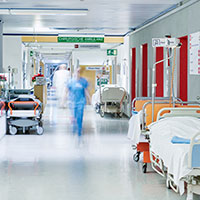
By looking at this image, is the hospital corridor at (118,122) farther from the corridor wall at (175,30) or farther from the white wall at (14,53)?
the white wall at (14,53)

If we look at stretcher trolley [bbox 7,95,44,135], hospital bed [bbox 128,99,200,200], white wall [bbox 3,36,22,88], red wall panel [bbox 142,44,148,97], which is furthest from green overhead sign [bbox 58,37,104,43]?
hospital bed [bbox 128,99,200,200]

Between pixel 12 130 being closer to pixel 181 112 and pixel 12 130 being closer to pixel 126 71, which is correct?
pixel 181 112

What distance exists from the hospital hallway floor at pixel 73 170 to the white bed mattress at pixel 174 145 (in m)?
0.60

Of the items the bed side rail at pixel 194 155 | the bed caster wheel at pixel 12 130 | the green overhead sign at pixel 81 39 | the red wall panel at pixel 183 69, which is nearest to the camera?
the bed side rail at pixel 194 155

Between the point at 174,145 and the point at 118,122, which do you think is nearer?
the point at 174,145

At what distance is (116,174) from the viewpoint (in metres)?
6.49

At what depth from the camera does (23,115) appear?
1053 centimetres

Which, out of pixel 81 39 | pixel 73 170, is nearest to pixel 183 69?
pixel 73 170

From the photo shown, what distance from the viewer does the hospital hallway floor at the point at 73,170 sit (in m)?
5.44

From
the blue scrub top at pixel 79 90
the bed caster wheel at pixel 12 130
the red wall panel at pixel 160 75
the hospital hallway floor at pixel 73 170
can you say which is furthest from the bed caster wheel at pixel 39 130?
the red wall panel at pixel 160 75

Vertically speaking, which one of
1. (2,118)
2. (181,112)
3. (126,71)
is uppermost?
(126,71)

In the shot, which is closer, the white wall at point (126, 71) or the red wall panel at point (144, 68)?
the red wall panel at point (144, 68)

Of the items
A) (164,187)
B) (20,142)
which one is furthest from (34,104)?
(164,187)

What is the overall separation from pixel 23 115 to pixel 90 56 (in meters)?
15.1
